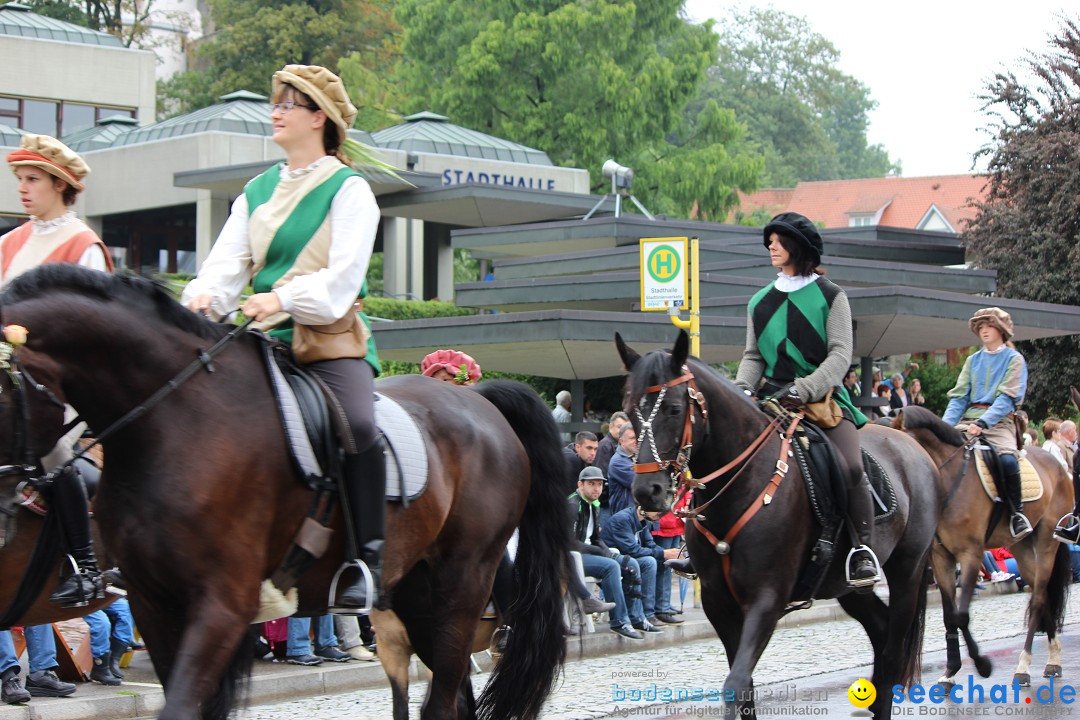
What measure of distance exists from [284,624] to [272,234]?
675 centimetres

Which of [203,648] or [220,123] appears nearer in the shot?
[203,648]

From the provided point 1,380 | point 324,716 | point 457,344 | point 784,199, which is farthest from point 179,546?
point 784,199

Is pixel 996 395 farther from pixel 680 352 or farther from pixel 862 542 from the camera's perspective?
pixel 680 352

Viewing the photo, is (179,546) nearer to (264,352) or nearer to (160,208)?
(264,352)

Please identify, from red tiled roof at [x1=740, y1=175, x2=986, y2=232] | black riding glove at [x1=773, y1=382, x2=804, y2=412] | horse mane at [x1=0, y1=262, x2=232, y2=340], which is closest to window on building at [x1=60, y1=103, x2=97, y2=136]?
black riding glove at [x1=773, y1=382, x2=804, y2=412]

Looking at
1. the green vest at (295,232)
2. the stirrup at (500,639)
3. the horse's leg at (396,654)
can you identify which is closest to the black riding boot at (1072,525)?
the stirrup at (500,639)

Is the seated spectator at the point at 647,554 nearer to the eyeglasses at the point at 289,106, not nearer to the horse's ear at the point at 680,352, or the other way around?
the horse's ear at the point at 680,352

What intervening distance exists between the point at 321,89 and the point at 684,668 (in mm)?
7652

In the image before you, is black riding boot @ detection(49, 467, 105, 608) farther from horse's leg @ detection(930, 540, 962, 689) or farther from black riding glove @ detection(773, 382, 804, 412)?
horse's leg @ detection(930, 540, 962, 689)

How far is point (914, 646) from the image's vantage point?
9.14 meters

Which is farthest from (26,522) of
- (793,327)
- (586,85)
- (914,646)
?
(586,85)

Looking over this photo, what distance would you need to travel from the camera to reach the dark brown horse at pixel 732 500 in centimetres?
731

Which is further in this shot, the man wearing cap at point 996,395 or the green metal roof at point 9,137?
the green metal roof at point 9,137

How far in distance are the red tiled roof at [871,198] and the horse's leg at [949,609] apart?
261 feet
